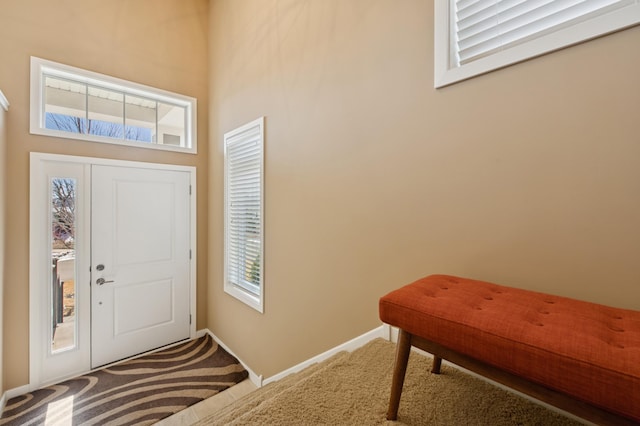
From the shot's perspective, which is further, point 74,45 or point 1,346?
point 74,45

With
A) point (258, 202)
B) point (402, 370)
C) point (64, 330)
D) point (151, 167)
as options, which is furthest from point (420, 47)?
point (64, 330)

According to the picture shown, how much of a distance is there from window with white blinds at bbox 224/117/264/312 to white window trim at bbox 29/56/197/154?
2.45ft

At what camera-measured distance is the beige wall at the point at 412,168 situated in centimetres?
100

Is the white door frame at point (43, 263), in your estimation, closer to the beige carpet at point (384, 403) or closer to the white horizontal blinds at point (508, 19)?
the beige carpet at point (384, 403)

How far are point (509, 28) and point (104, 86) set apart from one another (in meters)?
3.86

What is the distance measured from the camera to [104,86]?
122 inches

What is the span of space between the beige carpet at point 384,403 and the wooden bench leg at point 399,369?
0.15 feet

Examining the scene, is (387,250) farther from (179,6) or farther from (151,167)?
(179,6)

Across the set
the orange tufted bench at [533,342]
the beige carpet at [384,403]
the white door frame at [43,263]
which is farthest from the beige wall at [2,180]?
the orange tufted bench at [533,342]

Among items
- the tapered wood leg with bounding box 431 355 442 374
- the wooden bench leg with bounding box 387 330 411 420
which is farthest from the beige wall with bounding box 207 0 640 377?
the wooden bench leg with bounding box 387 330 411 420

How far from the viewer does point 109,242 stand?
3.09 metres

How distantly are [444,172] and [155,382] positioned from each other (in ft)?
11.1

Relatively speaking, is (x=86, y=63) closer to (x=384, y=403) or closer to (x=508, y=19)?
(x=508, y=19)

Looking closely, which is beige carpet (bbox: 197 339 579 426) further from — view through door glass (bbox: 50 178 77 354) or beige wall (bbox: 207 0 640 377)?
view through door glass (bbox: 50 178 77 354)
